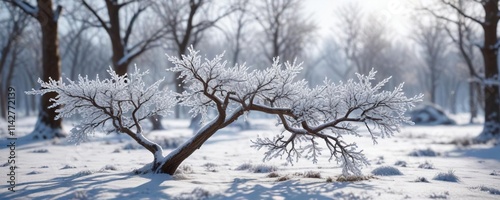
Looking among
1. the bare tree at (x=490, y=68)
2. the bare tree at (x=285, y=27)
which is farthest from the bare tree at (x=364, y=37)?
the bare tree at (x=490, y=68)

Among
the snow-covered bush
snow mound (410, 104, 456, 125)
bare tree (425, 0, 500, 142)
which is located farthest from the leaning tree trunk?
snow mound (410, 104, 456, 125)

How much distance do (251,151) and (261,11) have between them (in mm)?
21431

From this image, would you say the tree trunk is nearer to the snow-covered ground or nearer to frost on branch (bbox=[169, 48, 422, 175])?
the snow-covered ground

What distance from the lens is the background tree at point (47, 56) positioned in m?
15.3

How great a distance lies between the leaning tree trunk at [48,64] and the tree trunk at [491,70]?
55.7 ft

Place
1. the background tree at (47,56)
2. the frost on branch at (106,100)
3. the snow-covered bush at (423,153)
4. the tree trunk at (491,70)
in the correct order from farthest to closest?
the tree trunk at (491,70), the background tree at (47,56), the snow-covered bush at (423,153), the frost on branch at (106,100)

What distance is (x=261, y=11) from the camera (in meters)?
33.2

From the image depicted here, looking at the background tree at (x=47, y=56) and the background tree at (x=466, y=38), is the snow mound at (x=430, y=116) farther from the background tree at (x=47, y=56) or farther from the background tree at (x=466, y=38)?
the background tree at (x=47, y=56)

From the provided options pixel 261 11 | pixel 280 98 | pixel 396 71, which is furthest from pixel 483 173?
pixel 396 71

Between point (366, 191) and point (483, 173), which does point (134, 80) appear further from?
point (483, 173)

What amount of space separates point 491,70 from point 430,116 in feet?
60.9

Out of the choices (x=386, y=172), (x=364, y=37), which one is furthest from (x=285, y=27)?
(x=386, y=172)

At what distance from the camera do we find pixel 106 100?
7.28 m

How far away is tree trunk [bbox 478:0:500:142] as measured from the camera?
16875mm
